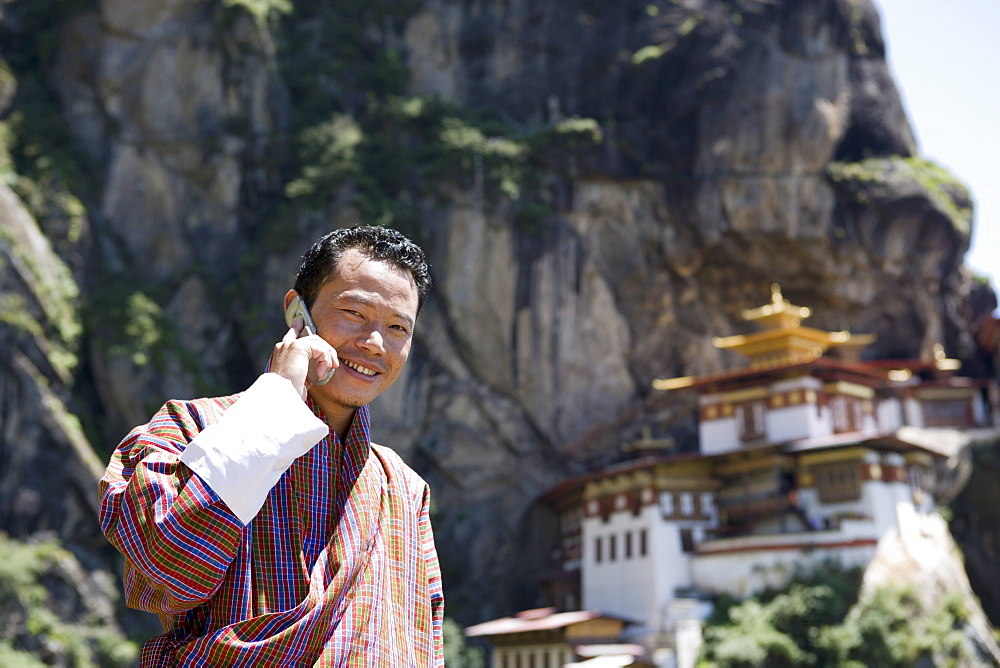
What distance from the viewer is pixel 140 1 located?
3322cm

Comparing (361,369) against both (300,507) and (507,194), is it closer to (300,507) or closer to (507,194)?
(300,507)

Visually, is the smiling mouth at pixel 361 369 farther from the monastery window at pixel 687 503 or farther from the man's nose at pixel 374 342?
the monastery window at pixel 687 503

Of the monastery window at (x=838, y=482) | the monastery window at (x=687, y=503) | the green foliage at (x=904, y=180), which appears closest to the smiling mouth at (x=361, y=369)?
the monastery window at (x=838, y=482)

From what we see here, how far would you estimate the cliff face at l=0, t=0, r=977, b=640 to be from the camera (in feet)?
105

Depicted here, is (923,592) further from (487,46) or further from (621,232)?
(487,46)

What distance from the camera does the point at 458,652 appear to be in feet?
87.9

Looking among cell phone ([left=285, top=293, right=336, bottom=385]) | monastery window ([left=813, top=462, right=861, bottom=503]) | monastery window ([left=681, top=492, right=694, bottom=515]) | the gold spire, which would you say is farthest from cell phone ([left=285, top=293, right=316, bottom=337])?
the gold spire

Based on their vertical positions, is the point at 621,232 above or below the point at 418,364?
above

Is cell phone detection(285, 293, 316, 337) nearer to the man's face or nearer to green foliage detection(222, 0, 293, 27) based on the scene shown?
the man's face

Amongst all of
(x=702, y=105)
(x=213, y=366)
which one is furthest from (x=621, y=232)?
(x=213, y=366)

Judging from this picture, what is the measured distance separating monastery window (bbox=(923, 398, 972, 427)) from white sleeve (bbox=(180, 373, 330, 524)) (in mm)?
35998

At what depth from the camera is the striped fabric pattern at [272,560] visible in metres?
2.26

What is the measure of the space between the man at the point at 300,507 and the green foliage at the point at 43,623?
22.3 m

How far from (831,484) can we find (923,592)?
3669mm
